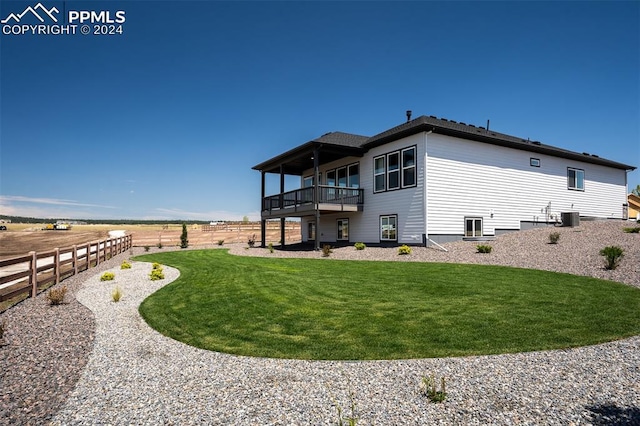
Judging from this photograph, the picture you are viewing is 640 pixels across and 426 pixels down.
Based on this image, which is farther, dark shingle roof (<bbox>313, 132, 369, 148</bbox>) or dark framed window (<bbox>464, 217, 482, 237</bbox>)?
dark shingle roof (<bbox>313, 132, 369, 148</bbox>)

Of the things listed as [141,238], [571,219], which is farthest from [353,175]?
[141,238]

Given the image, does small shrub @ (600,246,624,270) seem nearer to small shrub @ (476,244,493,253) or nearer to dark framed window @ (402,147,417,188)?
small shrub @ (476,244,493,253)

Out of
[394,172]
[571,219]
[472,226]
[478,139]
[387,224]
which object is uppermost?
[478,139]

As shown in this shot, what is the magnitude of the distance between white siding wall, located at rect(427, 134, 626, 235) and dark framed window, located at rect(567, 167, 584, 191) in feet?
1.08

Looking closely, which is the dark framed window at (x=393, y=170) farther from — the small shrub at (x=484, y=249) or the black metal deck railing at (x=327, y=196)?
the small shrub at (x=484, y=249)

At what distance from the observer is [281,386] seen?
146 inches

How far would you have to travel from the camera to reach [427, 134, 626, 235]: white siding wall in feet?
55.5

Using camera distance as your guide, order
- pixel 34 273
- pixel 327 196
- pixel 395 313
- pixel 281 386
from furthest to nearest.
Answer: pixel 327 196
pixel 34 273
pixel 395 313
pixel 281 386

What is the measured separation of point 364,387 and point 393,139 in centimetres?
1604

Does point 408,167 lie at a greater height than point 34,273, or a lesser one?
greater

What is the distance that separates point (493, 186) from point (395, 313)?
14993 millimetres

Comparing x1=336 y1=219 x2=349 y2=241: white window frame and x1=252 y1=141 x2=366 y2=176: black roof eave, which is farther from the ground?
x1=252 y1=141 x2=366 y2=176: black roof eave

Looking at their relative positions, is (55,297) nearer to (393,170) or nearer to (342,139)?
(393,170)

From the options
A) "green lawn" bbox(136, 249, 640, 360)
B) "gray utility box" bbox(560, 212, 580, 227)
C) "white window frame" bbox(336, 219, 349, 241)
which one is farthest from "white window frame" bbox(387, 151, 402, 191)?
"gray utility box" bbox(560, 212, 580, 227)
